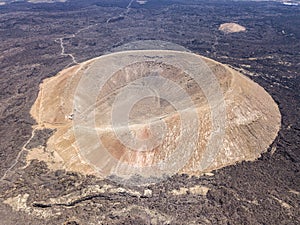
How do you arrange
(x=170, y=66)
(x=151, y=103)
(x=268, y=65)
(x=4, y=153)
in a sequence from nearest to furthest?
(x=4, y=153) < (x=151, y=103) < (x=170, y=66) < (x=268, y=65)

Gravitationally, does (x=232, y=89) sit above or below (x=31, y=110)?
above

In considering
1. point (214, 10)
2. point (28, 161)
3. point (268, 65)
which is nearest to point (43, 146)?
point (28, 161)

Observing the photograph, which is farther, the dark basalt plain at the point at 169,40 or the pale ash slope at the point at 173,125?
the pale ash slope at the point at 173,125

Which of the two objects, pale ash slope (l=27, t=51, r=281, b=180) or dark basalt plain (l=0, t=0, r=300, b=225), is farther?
pale ash slope (l=27, t=51, r=281, b=180)

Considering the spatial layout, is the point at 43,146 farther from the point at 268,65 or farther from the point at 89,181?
the point at 268,65
